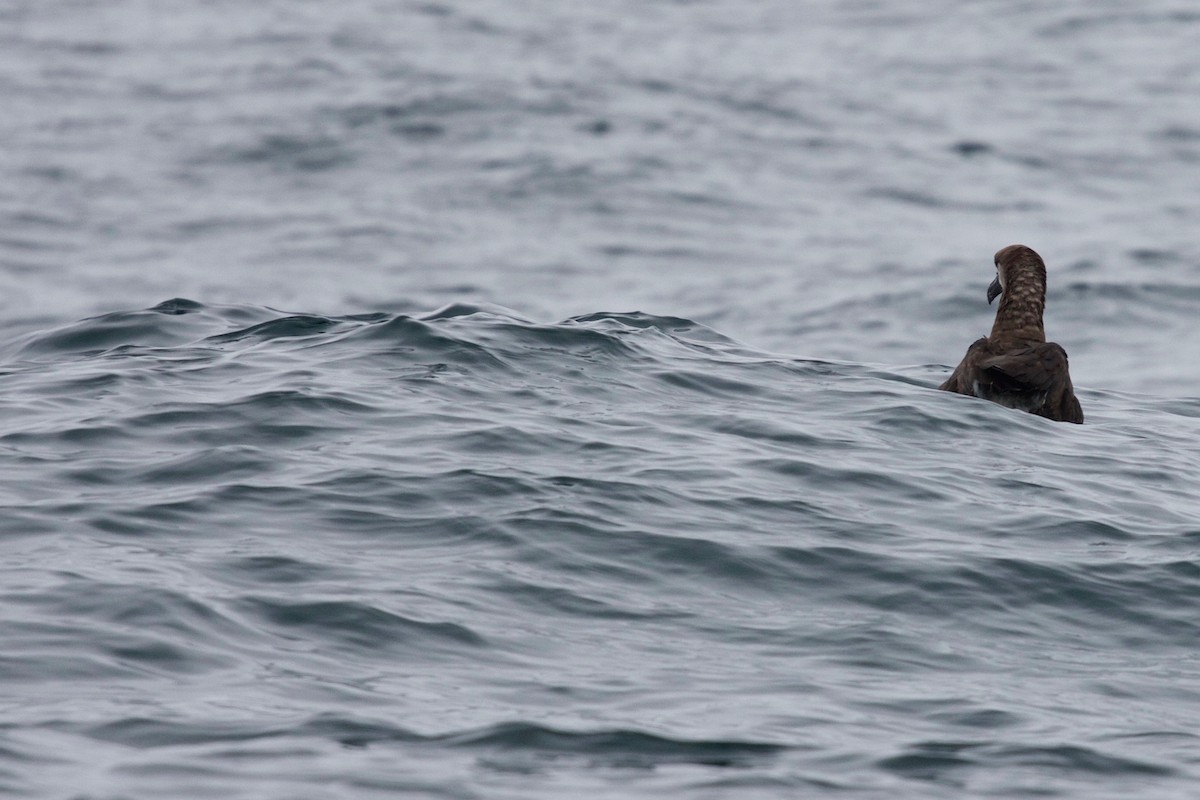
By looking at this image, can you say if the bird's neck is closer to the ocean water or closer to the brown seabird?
the brown seabird

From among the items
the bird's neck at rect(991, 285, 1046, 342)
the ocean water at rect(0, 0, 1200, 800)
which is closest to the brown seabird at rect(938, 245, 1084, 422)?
the bird's neck at rect(991, 285, 1046, 342)

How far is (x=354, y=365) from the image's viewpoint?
1220cm

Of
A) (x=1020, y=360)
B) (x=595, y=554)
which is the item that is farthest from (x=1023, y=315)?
(x=595, y=554)

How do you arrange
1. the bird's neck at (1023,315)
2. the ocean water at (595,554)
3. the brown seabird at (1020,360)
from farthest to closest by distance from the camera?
the bird's neck at (1023,315)
the brown seabird at (1020,360)
the ocean water at (595,554)

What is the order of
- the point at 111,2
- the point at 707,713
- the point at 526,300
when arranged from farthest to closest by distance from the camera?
the point at 111,2 < the point at 526,300 < the point at 707,713

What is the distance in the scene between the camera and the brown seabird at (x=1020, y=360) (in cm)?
1191

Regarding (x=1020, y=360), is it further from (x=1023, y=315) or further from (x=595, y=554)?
(x=595, y=554)

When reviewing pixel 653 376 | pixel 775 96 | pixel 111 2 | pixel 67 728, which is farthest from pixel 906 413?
pixel 111 2

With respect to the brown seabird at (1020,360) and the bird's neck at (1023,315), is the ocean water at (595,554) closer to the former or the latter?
the brown seabird at (1020,360)

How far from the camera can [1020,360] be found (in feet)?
38.9

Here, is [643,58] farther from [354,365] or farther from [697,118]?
[354,365]

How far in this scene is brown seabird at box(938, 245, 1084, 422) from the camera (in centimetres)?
1191

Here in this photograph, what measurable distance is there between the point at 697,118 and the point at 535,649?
103 feet

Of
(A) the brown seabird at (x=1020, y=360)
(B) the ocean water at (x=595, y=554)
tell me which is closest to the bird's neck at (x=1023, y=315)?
(A) the brown seabird at (x=1020, y=360)
